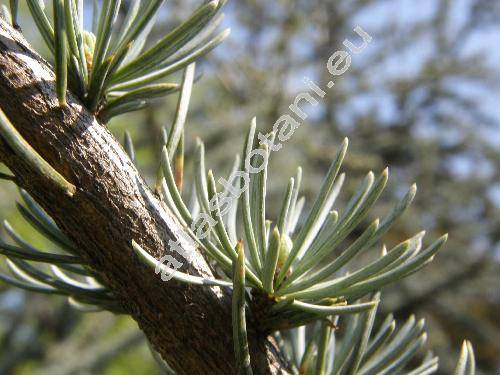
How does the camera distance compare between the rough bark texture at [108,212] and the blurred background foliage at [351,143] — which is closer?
the rough bark texture at [108,212]

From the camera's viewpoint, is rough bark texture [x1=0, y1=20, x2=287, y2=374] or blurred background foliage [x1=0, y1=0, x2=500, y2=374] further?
blurred background foliage [x1=0, y1=0, x2=500, y2=374]

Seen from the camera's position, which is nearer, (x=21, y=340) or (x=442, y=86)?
(x=21, y=340)

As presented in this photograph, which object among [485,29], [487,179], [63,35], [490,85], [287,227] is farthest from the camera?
[485,29]

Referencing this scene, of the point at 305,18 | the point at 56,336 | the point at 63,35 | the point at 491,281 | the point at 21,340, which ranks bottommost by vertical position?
the point at 491,281

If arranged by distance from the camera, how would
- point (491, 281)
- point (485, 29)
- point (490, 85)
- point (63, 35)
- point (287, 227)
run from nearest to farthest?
point (63, 35)
point (287, 227)
point (491, 281)
point (490, 85)
point (485, 29)

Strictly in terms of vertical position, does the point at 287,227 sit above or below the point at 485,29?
below

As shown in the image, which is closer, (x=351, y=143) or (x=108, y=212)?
(x=108, y=212)

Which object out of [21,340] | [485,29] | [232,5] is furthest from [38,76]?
[485,29]

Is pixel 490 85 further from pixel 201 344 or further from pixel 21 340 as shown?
pixel 201 344
